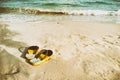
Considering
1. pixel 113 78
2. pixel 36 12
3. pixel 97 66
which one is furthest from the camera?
pixel 36 12

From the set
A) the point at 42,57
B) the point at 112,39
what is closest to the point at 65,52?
the point at 42,57

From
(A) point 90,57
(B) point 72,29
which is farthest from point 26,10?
(A) point 90,57

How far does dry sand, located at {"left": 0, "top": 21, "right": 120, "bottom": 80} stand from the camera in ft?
22.5

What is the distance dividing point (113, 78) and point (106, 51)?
204cm

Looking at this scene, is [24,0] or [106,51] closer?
[106,51]

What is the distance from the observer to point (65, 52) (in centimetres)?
843

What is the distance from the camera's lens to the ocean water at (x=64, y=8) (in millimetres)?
18547

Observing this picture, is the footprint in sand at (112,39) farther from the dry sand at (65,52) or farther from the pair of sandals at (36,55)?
the pair of sandals at (36,55)

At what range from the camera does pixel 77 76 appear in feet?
22.3

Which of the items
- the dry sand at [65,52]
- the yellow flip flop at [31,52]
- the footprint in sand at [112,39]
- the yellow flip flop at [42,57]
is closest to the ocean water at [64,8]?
the dry sand at [65,52]

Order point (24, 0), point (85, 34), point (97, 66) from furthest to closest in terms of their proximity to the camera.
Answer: point (24, 0) < point (85, 34) < point (97, 66)

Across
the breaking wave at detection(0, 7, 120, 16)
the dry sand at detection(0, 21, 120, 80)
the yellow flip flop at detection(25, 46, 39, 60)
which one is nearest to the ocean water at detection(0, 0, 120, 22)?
the breaking wave at detection(0, 7, 120, 16)

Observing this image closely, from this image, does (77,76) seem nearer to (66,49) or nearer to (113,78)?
(113,78)

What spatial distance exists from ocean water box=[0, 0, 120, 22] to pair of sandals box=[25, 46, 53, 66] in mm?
8593
